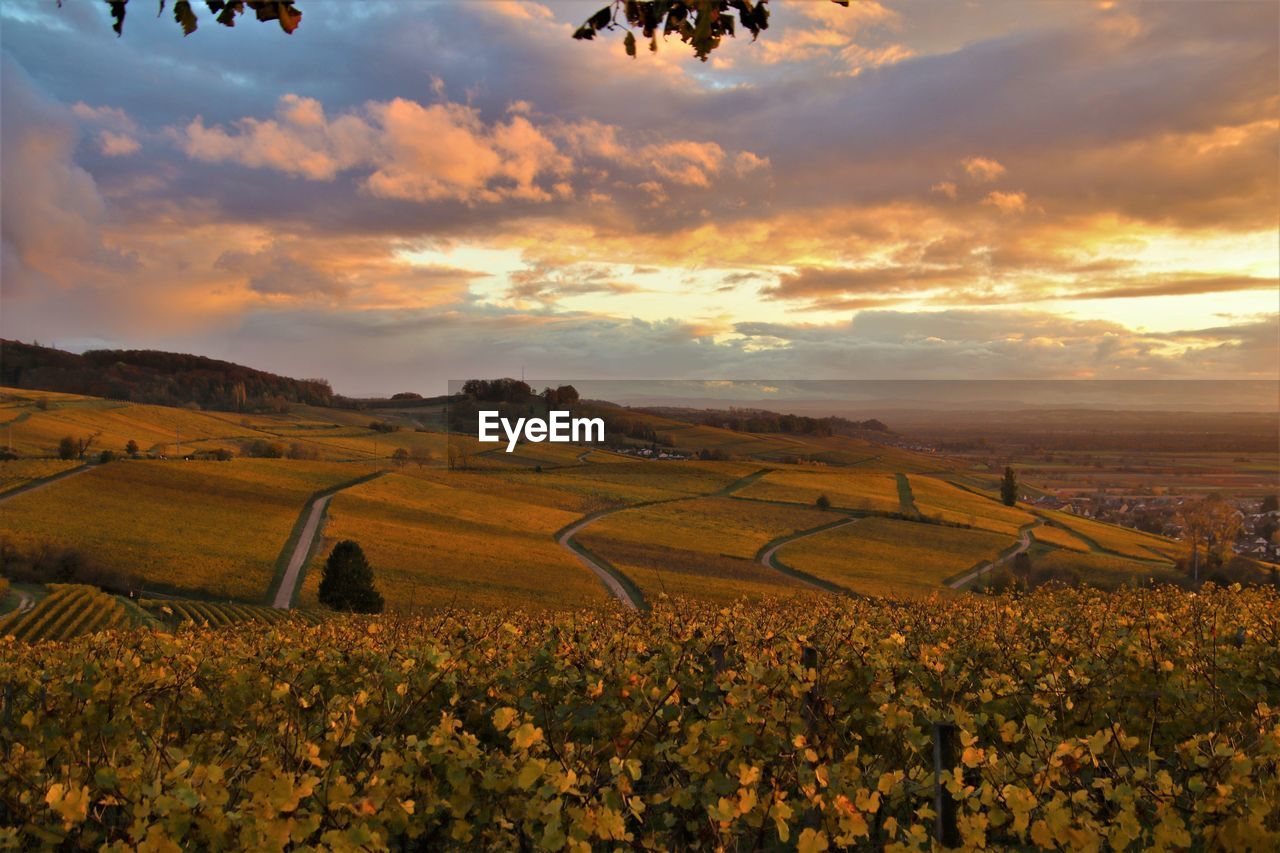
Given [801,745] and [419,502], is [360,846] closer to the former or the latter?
[801,745]

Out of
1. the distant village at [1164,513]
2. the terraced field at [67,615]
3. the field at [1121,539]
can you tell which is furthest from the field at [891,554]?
the terraced field at [67,615]

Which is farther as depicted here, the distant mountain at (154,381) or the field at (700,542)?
the distant mountain at (154,381)

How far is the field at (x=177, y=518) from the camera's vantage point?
54344mm

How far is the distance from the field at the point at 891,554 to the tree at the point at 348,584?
3190 centimetres

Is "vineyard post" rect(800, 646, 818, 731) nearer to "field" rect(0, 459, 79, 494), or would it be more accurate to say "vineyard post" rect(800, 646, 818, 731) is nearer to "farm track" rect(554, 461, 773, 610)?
"farm track" rect(554, 461, 773, 610)

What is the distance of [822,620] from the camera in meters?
9.36

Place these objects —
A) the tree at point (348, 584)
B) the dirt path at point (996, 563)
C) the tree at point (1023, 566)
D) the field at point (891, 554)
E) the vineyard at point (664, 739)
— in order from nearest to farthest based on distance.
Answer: the vineyard at point (664, 739) → the tree at point (348, 584) → the field at point (891, 554) → the dirt path at point (996, 563) → the tree at point (1023, 566)

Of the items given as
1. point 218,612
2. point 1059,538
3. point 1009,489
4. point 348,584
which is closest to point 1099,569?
point 1059,538

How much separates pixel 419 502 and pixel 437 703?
7636cm

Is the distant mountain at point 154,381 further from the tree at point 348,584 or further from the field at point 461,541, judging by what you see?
the tree at point 348,584

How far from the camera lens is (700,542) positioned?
234 feet

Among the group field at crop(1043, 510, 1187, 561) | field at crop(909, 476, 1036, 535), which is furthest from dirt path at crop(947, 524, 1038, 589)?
field at crop(1043, 510, 1187, 561)

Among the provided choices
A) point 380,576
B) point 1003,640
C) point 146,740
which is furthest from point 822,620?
point 380,576

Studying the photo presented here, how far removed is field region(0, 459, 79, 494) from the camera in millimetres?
70312
